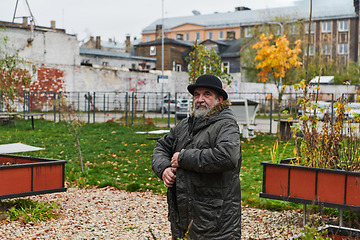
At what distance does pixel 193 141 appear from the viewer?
318cm

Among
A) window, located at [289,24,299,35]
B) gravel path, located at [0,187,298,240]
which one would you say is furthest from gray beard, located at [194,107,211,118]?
window, located at [289,24,299,35]

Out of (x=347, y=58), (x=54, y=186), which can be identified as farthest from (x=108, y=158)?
(x=347, y=58)

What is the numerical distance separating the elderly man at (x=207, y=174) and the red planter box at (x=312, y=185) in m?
1.58

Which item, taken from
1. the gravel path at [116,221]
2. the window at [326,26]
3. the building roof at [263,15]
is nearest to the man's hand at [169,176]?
the gravel path at [116,221]

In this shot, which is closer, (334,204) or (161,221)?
(334,204)

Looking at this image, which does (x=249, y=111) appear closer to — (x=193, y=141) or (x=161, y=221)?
(x=161, y=221)

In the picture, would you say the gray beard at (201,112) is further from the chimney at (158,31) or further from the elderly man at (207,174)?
the chimney at (158,31)

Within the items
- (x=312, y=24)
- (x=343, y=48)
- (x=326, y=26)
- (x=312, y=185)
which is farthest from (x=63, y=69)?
(x=326, y=26)

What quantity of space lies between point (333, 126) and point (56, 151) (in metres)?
7.78

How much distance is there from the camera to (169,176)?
10.3 feet

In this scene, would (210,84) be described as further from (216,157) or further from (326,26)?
(326,26)

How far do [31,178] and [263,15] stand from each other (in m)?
65.6

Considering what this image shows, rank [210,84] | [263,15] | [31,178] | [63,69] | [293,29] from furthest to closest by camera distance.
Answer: [263,15], [293,29], [63,69], [31,178], [210,84]

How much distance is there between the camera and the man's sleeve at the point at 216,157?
2.91m
